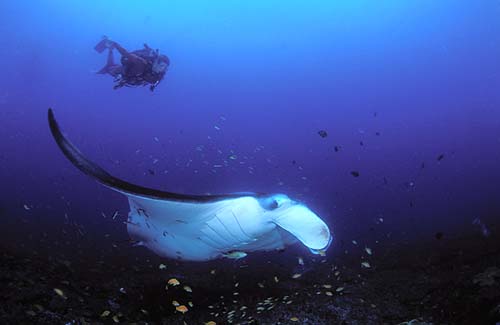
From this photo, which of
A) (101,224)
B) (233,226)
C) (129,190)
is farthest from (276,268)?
(101,224)

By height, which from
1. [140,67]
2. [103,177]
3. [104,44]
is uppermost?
[104,44]

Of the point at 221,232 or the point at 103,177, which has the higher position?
the point at 103,177

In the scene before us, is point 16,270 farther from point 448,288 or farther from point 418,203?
point 418,203

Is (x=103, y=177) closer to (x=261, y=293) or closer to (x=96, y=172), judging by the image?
(x=96, y=172)

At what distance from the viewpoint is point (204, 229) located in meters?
3.58

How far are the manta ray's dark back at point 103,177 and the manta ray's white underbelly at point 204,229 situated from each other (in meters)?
0.11

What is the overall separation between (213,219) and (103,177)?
3.72 ft

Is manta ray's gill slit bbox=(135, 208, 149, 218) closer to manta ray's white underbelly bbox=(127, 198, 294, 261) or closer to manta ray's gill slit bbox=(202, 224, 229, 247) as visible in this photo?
manta ray's white underbelly bbox=(127, 198, 294, 261)

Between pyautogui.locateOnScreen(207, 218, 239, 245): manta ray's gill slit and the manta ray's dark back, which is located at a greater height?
→ the manta ray's dark back

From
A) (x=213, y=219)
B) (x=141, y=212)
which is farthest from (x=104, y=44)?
(x=213, y=219)

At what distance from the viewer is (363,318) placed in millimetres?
4348

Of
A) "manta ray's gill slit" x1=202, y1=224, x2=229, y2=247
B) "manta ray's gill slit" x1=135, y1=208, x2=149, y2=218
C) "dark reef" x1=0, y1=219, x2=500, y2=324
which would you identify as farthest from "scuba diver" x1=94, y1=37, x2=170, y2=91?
"manta ray's gill slit" x1=202, y1=224, x2=229, y2=247

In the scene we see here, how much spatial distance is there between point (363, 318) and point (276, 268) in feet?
11.4

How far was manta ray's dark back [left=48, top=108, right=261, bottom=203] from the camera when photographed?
282 cm
